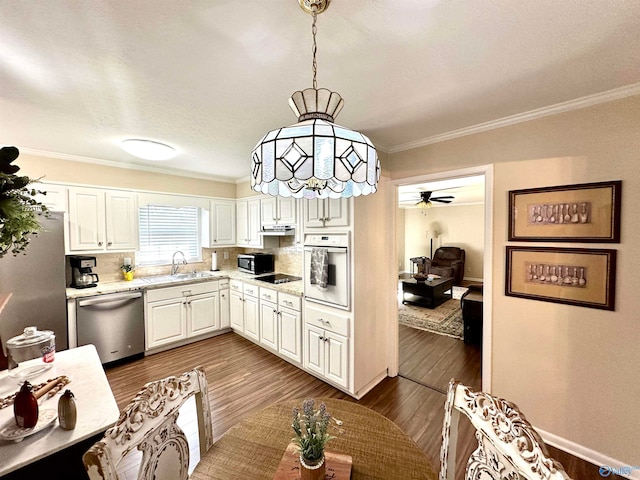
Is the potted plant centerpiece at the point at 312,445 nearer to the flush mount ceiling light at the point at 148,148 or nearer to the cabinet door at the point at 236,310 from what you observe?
the flush mount ceiling light at the point at 148,148

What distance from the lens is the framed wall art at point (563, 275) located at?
1714mm

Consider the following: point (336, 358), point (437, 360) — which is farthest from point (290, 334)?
point (437, 360)

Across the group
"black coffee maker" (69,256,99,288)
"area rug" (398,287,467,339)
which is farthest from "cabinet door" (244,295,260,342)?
"area rug" (398,287,467,339)

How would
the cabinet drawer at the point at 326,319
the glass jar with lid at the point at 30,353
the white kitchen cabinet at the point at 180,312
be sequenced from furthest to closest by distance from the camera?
the white kitchen cabinet at the point at 180,312
the cabinet drawer at the point at 326,319
the glass jar with lid at the point at 30,353

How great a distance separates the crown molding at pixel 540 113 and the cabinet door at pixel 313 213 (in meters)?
1.11

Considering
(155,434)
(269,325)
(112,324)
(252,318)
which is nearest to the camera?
(155,434)

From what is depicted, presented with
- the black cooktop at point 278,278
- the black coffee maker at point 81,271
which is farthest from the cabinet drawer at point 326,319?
the black coffee maker at point 81,271

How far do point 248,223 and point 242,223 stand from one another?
21cm

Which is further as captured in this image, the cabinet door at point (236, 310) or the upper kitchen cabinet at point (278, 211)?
the cabinet door at point (236, 310)

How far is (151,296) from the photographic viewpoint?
3.29m

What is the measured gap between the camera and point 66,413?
39.7 inches

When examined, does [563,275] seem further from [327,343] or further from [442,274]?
[442,274]

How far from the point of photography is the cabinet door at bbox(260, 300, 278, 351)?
3.22 metres

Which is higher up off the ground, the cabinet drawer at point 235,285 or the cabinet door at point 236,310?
the cabinet drawer at point 235,285
